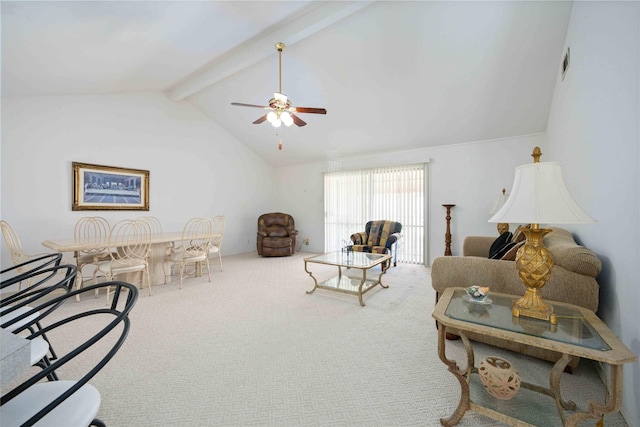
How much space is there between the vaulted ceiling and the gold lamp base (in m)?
2.68

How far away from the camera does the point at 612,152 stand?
5.47ft

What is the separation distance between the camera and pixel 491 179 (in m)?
4.43

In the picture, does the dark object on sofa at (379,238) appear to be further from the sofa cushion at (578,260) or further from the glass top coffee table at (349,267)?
the sofa cushion at (578,260)

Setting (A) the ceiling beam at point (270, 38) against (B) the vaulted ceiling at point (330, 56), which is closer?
(B) the vaulted ceiling at point (330, 56)

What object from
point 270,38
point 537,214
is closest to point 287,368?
point 537,214

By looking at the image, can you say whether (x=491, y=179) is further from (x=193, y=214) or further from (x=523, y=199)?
(x=193, y=214)

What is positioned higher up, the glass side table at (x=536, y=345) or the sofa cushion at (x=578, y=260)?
the sofa cushion at (x=578, y=260)

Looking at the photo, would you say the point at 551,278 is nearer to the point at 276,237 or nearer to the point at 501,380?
the point at 501,380

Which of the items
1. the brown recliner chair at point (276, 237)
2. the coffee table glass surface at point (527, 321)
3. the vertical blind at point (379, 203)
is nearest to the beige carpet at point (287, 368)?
the coffee table glass surface at point (527, 321)

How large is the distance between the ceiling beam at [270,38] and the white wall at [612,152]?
200 cm

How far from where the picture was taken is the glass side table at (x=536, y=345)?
1048 mm

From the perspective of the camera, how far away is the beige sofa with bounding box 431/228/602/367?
158 centimetres

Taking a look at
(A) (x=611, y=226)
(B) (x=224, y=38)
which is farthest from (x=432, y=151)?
(B) (x=224, y=38)

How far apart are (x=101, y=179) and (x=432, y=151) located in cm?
583
